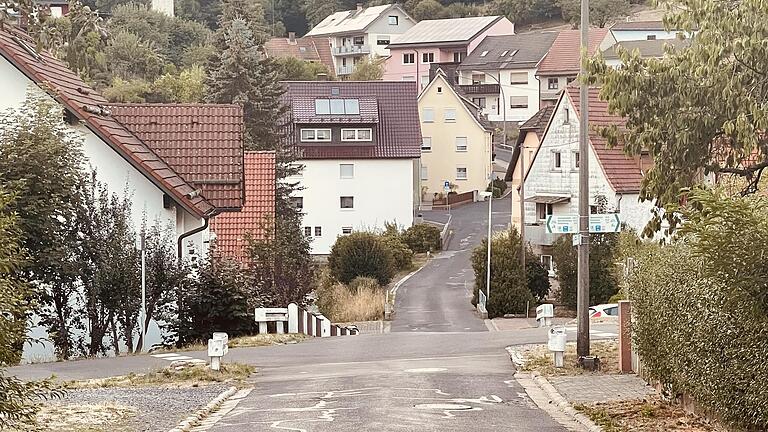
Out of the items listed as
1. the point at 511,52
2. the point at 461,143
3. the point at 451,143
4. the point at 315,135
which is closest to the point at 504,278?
the point at 315,135

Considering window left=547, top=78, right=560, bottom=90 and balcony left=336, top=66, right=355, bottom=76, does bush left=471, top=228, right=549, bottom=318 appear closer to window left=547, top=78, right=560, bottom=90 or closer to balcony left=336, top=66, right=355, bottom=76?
window left=547, top=78, right=560, bottom=90

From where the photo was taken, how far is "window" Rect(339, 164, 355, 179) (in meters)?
78.8

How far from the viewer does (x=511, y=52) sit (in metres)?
120

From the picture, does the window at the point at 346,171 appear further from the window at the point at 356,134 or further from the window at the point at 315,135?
the window at the point at 315,135

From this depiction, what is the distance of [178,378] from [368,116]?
59013mm

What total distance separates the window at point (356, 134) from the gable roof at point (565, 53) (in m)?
36.1

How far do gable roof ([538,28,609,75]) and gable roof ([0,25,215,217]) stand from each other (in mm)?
81831

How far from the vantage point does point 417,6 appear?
481 feet

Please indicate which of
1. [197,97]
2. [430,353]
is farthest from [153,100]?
[430,353]

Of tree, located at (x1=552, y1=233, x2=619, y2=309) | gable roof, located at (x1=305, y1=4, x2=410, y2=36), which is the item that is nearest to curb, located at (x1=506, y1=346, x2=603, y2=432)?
tree, located at (x1=552, y1=233, x2=619, y2=309)

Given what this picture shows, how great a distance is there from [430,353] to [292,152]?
44.8 metres

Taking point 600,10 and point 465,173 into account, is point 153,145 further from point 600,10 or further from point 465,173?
point 600,10

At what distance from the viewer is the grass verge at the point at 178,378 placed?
19.9 metres

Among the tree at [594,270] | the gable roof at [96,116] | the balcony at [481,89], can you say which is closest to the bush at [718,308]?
the gable roof at [96,116]
